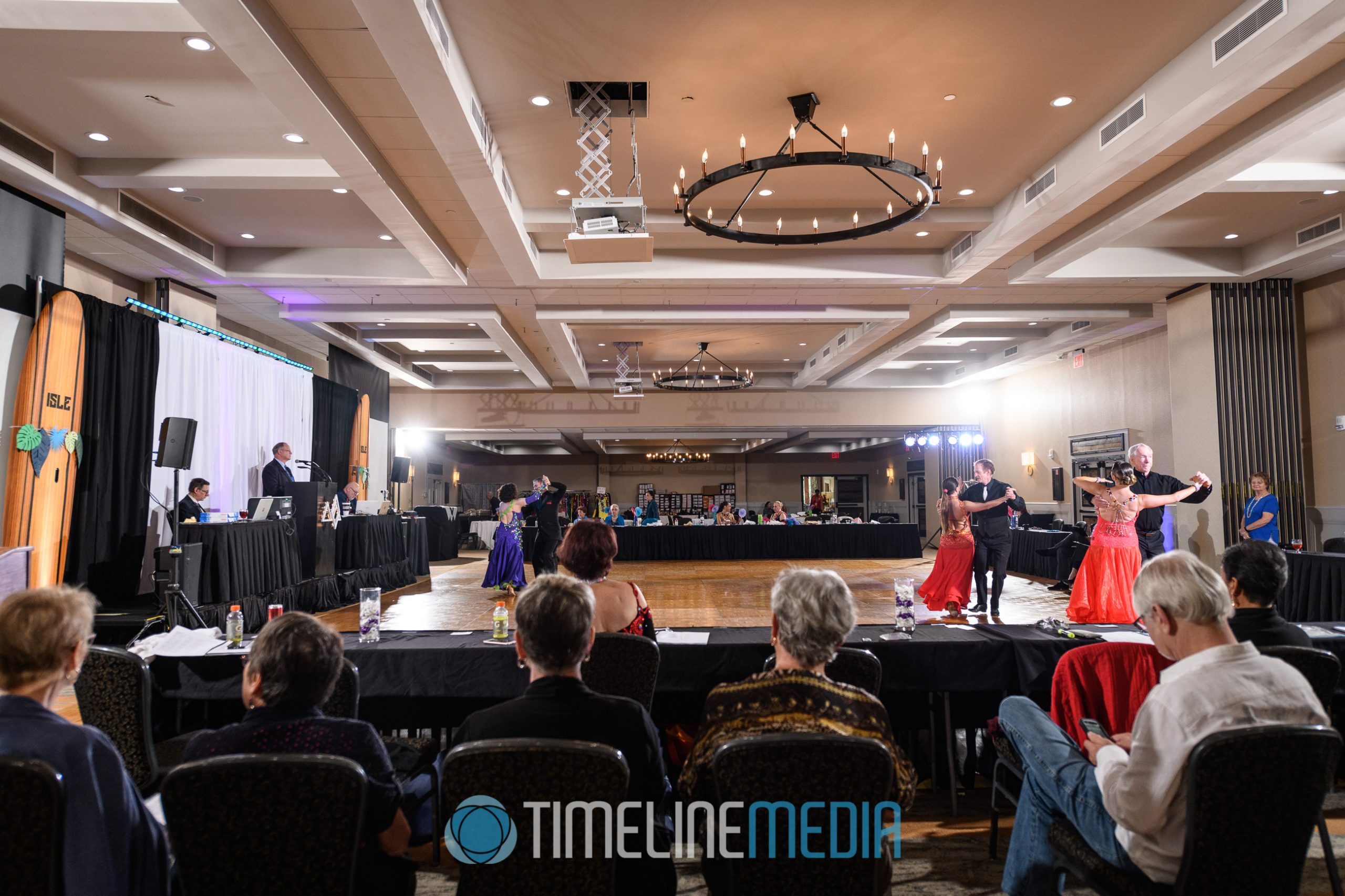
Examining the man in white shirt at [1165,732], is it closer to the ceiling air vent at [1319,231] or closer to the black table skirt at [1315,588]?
the black table skirt at [1315,588]

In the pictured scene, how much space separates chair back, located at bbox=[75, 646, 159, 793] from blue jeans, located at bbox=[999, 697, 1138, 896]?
8.52 feet

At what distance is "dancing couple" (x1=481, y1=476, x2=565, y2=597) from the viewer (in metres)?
8.87

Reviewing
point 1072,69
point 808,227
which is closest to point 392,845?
point 1072,69

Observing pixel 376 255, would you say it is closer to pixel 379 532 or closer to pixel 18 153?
pixel 18 153

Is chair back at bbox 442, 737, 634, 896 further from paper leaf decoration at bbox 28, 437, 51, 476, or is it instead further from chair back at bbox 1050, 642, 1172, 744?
paper leaf decoration at bbox 28, 437, 51, 476

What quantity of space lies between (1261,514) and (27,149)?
36.3ft

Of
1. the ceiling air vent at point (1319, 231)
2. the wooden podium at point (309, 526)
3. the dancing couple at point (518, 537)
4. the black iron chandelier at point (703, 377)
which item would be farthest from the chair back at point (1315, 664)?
the black iron chandelier at point (703, 377)

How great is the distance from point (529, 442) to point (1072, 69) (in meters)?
20.6

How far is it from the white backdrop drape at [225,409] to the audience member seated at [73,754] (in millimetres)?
6706

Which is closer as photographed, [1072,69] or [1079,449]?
[1072,69]

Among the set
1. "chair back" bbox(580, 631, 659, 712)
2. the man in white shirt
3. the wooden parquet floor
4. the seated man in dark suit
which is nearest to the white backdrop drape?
the seated man in dark suit

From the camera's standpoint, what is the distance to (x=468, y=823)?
1.51m

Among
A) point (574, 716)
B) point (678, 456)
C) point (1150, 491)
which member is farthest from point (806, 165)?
point (678, 456)

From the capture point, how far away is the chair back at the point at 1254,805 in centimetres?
156
